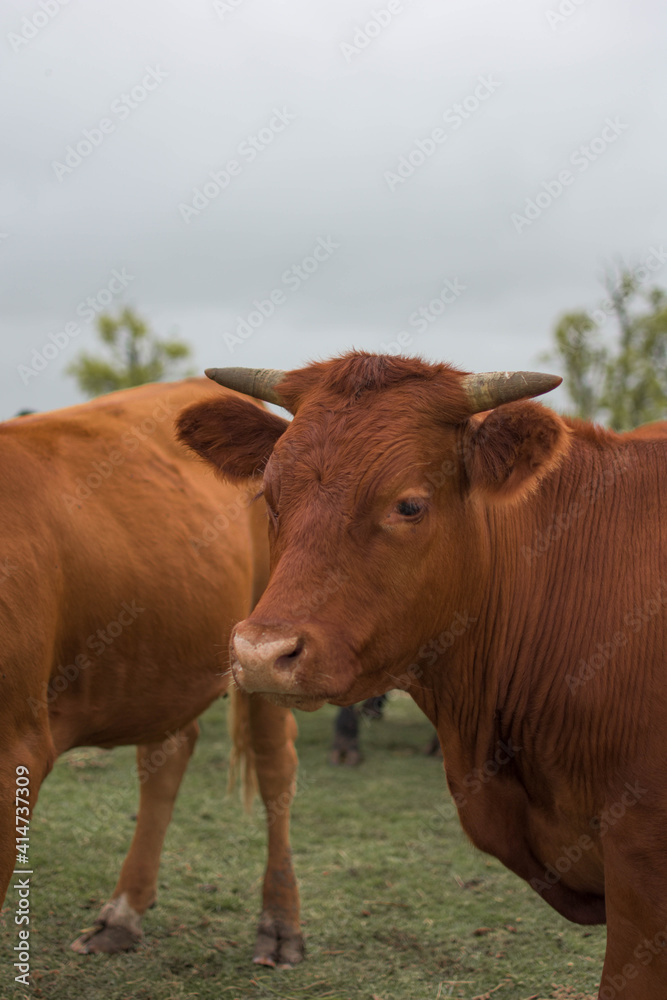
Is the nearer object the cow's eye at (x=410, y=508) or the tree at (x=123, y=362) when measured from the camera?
the cow's eye at (x=410, y=508)

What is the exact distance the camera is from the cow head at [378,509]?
8.40 feet

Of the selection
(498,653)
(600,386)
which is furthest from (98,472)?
(600,386)

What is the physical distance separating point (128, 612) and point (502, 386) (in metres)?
2.14

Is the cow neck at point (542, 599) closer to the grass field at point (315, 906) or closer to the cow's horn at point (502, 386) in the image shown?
the cow's horn at point (502, 386)

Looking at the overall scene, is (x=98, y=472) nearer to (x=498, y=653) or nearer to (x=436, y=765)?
(x=498, y=653)

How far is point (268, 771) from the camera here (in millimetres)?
5348

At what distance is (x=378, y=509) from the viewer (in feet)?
9.00

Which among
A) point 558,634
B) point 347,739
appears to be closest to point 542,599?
point 558,634

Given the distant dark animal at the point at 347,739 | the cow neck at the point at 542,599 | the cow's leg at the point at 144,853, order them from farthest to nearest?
the distant dark animal at the point at 347,739
the cow's leg at the point at 144,853
the cow neck at the point at 542,599

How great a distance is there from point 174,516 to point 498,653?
6.57 ft

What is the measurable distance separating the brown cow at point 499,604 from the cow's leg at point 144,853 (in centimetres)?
245
